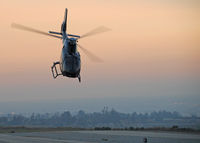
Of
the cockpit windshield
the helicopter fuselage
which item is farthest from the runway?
the cockpit windshield

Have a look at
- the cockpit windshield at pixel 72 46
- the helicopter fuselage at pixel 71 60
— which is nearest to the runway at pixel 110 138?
the helicopter fuselage at pixel 71 60

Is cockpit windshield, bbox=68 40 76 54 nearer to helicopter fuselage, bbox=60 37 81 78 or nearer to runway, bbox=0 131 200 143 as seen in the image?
helicopter fuselage, bbox=60 37 81 78

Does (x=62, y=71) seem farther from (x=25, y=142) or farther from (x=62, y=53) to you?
(x=25, y=142)

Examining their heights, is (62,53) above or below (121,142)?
above

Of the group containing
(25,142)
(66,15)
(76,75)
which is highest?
(66,15)

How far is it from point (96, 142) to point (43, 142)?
625 cm

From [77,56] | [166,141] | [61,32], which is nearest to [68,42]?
[77,56]

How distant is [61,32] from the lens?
49.8 metres

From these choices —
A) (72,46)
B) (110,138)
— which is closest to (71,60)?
(72,46)

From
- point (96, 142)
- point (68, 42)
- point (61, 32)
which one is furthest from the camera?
point (61, 32)

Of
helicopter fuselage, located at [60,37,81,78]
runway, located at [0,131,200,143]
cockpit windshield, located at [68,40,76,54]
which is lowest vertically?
runway, located at [0,131,200,143]

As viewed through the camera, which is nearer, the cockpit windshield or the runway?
the cockpit windshield

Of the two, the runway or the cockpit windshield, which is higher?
the cockpit windshield

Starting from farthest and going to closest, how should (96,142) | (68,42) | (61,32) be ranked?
(61,32)
(96,142)
(68,42)
